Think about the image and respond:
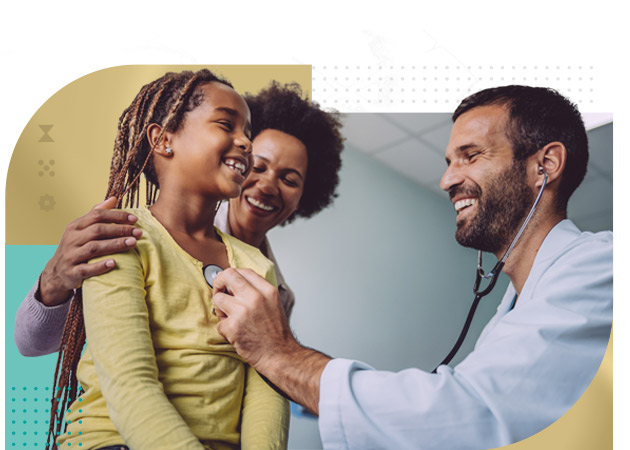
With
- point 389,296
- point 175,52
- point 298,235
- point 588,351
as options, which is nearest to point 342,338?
point 389,296

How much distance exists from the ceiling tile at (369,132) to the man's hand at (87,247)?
54 cm

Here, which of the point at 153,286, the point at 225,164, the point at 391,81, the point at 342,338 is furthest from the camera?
the point at 391,81

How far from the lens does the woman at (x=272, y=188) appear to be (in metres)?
1.28

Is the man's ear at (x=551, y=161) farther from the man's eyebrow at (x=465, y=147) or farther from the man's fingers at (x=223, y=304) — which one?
the man's fingers at (x=223, y=304)

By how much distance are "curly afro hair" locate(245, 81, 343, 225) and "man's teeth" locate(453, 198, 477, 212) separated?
278 mm

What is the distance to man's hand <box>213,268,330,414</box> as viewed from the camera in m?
1.15

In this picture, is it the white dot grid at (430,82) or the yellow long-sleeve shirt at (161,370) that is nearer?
the yellow long-sleeve shirt at (161,370)

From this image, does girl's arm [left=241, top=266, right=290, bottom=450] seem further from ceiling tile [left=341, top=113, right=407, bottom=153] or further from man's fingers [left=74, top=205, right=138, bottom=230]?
ceiling tile [left=341, top=113, right=407, bottom=153]

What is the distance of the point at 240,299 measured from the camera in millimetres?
1164

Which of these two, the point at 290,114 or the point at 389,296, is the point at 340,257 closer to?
the point at 389,296

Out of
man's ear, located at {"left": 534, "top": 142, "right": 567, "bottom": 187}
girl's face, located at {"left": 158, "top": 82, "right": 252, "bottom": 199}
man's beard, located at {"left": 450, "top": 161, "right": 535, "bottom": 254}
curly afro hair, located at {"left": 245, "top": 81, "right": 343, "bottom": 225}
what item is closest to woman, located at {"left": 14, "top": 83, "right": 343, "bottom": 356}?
curly afro hair, located at {"left": 245, "top": 81, "right": 343, "bottom": 225}

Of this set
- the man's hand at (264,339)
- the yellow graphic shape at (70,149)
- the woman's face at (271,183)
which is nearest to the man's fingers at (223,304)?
the man's hand at (264,339)

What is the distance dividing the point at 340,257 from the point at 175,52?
614 millimetres

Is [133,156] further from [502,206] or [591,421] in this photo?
[591,421]
